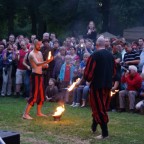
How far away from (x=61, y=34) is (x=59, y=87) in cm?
2511

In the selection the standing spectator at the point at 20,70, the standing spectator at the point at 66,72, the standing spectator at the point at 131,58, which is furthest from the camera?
the standing spectator at the point at 20,70

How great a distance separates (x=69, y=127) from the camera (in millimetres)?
10484

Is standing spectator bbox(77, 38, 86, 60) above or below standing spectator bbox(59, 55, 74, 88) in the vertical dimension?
above

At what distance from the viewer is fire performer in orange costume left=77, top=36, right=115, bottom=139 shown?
927cm

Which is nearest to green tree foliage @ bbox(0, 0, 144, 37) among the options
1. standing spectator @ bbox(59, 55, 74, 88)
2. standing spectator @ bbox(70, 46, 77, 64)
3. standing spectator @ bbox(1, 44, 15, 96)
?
standing spectator @ bbox(1, 44, 15, 96)

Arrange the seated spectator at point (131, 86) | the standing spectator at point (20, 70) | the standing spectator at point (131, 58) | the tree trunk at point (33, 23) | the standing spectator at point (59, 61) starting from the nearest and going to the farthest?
1. the seated spectator at point (131, 86)
2. the standing spectator at point (131, 58)
3. the standing spectator at point (59, 61)
4. the standing spectator at point (20, 70)
5. the tree trunk at point (33, 23)

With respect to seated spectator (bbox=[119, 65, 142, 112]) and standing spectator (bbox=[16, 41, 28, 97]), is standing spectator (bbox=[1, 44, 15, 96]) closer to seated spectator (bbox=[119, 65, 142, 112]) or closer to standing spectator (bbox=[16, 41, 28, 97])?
standing spectator (bbox=[16, 41, 28, 97])

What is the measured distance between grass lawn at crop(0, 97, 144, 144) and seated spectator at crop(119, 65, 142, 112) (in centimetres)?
51

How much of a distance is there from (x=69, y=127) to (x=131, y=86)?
11.6 ft

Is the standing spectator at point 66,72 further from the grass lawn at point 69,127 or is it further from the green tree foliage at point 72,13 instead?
the green tree foliage at point 72,13

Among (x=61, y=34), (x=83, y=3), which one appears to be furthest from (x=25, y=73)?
(x=61, y=34)

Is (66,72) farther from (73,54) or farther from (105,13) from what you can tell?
(105,13)

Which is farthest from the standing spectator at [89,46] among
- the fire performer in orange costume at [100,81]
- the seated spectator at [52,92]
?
the fire performer in orange costume at [100,81]

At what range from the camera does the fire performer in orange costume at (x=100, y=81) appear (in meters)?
9.27
